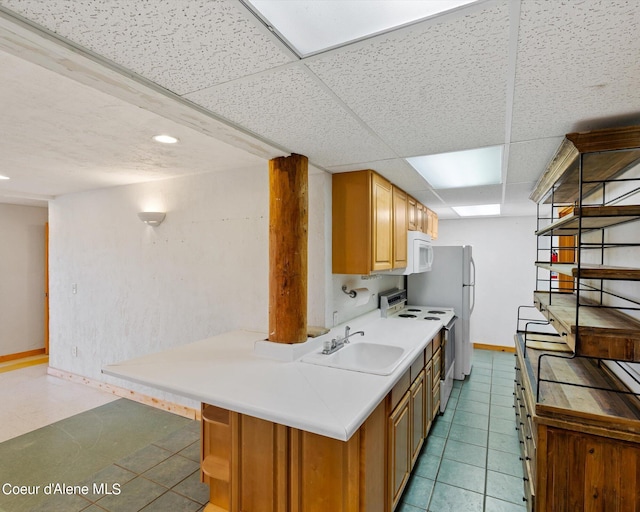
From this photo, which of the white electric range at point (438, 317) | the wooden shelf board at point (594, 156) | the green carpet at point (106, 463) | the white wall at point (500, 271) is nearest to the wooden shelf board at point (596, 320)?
the wooden shelf board at point (594, 156)

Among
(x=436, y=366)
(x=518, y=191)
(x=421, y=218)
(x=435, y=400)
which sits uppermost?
(x=518, y=191)

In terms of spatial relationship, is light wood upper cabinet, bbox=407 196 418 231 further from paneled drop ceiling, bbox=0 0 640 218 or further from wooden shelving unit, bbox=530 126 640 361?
wooden shelving unit, bbox=530 126 640 361

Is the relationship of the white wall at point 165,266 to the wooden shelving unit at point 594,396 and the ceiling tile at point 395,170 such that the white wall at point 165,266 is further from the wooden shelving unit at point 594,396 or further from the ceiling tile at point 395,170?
the wooden shelving unit at point 594,396

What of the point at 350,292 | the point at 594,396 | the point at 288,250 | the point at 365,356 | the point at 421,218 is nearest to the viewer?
the point at 594,396

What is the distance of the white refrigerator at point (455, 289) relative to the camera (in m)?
4.19

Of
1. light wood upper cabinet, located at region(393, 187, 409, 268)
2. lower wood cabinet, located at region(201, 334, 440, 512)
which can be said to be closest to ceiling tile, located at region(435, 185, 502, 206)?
light wood upper cabinet, located at region(393, 187, 409, 268)

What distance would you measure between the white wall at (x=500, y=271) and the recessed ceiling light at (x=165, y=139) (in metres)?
4.91

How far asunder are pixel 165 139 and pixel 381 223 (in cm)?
166

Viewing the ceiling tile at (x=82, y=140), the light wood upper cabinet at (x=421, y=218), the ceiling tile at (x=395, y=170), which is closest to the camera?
the ceiling tile at (x=82, y=140)

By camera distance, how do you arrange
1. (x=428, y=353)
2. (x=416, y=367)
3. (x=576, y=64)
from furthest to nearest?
(x=428, y=353)
(x=416, y=367)
(x=576, y=64)

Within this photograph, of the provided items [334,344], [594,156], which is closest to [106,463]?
[334,344]

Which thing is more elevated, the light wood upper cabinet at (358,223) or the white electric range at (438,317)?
the light wood upper cabinet at (358,223)

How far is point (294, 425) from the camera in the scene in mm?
1336

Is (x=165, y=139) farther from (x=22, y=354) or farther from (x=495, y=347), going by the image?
(x=495, y=347)
